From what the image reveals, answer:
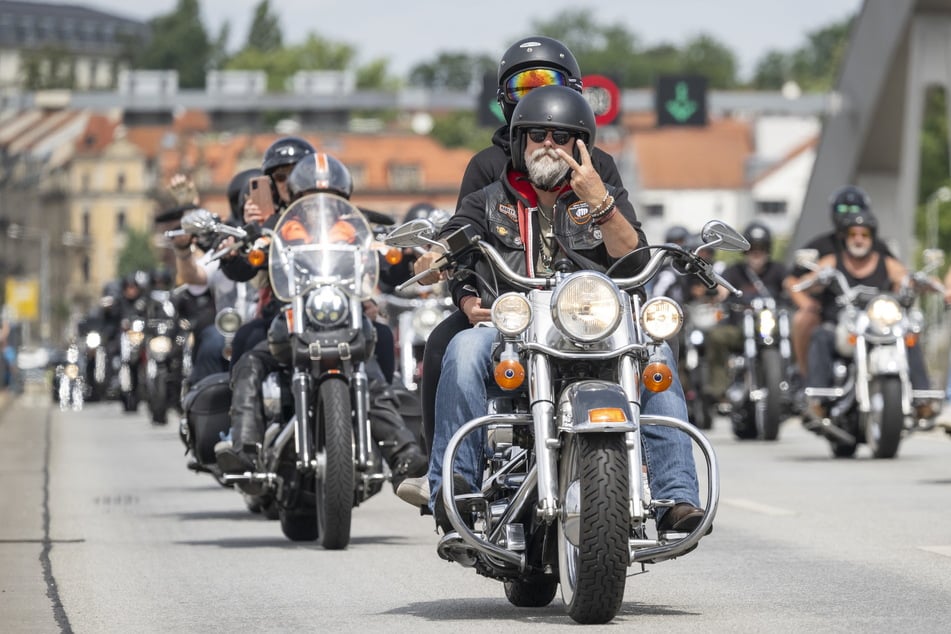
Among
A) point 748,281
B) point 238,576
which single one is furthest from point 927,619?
point 748,281

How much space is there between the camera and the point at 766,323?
20609mm

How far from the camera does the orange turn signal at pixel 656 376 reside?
7.58 m

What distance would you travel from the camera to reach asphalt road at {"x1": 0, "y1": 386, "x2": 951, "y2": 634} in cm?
785

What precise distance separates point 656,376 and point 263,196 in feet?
16.1

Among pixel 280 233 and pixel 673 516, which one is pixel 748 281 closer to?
pixel 280 233

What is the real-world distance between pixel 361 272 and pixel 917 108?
849 inches

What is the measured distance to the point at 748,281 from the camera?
21531mm

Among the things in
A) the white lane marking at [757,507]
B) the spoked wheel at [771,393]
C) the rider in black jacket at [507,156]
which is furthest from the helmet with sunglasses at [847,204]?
the rider in black jacket at [507,156]

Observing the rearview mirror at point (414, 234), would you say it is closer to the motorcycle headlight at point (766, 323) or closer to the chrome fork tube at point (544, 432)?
the chrome fork tube at point (544, 432)

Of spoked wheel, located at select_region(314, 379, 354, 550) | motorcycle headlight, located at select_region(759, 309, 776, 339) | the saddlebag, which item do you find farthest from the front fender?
motorcycle headlight, located at select_region(759, 309, 776, 339)

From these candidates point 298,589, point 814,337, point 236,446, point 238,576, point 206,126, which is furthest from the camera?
point 206,126

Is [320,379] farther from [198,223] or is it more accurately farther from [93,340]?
[93,340]

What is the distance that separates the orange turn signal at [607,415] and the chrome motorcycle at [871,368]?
9530mm

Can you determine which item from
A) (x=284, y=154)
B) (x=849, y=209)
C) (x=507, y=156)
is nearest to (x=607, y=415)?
(x=507, y=156)
